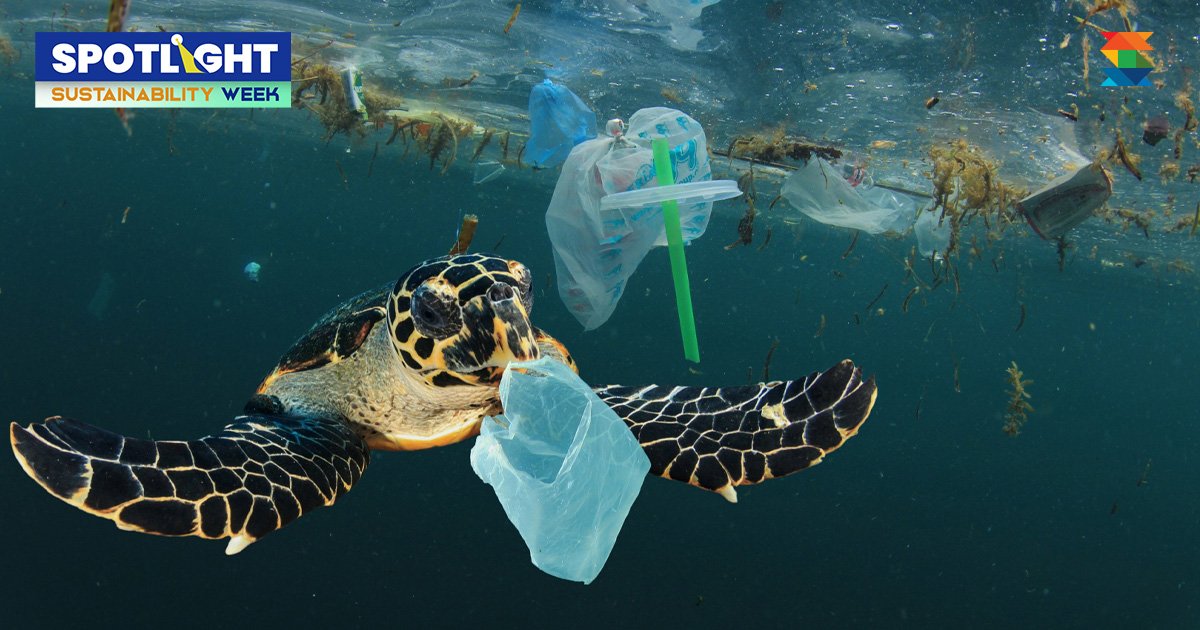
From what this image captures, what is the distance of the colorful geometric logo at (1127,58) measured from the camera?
540 centimetres

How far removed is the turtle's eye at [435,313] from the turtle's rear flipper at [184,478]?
69cm

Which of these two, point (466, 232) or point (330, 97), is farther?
point (330, 97)

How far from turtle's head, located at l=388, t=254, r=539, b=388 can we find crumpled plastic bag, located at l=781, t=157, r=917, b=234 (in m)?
5.09

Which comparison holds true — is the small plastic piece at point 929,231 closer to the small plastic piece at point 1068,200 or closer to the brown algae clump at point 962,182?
the brown algae clump at point 962,182

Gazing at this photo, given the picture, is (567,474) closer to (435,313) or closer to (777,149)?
(435,313)

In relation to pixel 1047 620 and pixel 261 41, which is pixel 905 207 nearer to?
pixel 261 41

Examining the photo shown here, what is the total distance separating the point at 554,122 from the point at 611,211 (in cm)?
129

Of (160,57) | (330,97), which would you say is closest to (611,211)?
(160,57)

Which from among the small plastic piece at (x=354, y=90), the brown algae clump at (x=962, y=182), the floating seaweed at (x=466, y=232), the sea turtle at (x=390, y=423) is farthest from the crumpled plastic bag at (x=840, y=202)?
the small plastic piece at (x=354, y=90)

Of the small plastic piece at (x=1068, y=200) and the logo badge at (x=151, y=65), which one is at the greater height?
the small plastic piece at (x=1068, y=200)

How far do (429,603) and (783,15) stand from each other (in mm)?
9364

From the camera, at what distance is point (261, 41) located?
9.18 metres

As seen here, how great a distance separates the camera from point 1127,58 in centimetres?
575

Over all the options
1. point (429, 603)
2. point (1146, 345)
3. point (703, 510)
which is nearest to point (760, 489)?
point (703, 510)
